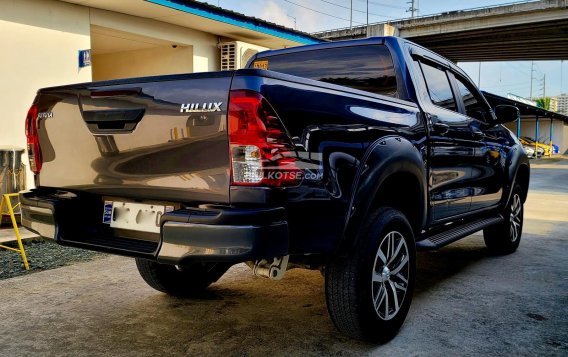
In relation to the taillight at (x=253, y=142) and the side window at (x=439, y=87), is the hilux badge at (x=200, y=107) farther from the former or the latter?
the side window at (x=439, y=87)

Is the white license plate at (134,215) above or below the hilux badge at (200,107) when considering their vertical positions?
below

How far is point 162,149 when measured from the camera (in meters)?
2.54

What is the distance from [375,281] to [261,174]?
→ 113 cm

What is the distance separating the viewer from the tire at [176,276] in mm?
3744

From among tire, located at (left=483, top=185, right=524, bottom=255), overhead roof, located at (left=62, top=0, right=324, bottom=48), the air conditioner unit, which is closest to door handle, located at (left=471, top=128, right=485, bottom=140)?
tire, located at (left=483, top=185, right=524, bottom=255)

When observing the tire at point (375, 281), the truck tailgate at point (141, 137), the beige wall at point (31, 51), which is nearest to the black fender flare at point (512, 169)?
the tire at point (375, 281)

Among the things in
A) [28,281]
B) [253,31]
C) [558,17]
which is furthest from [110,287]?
[558,17]

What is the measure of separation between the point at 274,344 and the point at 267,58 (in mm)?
2410

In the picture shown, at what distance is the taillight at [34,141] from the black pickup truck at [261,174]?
0.01 meters

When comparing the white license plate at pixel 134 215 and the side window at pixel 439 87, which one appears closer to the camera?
the white license plate at pixel 134 215

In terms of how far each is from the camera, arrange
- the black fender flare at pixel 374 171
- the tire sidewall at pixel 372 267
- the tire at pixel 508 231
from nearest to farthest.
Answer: the black fender flare at pixel 374 171 < the tire sidewall at pixel 372 267 < the tire at pixel 508 231

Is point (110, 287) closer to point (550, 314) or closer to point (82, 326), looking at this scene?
point (82, 326)

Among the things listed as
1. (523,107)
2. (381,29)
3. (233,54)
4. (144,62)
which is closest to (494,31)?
(523,107)

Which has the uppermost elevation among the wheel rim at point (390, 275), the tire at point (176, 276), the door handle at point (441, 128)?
the door handle at point (441, 128)
